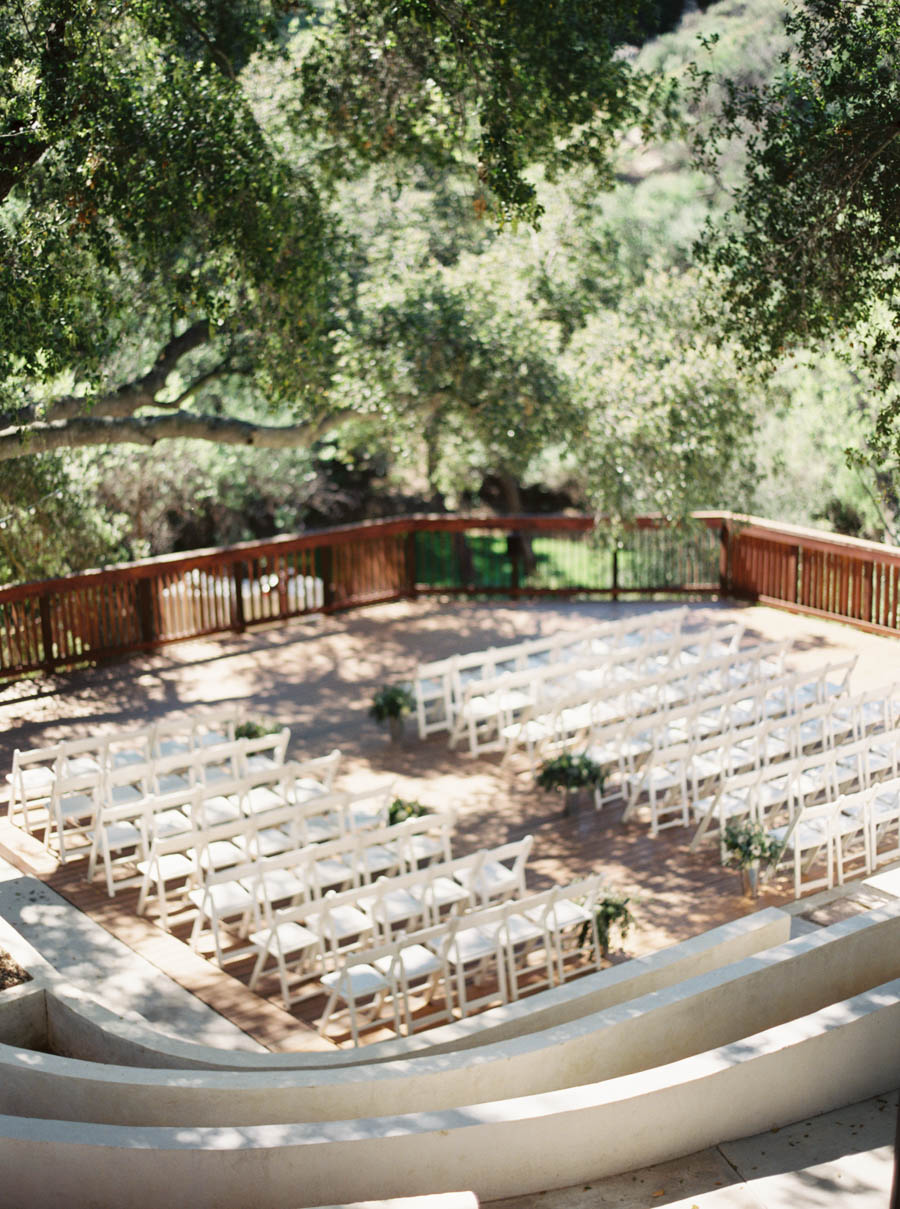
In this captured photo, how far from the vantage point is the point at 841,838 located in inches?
369

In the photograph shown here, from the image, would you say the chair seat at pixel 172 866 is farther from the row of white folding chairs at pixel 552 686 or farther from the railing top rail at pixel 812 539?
the railing top rail at pixel 812 539

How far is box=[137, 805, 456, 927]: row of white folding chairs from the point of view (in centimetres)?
838

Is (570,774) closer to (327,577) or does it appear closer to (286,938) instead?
(286,938)

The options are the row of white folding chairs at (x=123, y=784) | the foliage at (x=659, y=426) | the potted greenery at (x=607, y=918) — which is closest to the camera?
the potted greenery at (x=607, y=918)

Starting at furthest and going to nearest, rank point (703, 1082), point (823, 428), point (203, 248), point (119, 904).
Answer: point (823, 428), point (203, 248), point (119, 904), point (703, 1082)

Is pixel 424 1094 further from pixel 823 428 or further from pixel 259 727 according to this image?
pixel 823 428

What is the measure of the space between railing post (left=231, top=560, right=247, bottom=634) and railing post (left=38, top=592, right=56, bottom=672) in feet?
7.58

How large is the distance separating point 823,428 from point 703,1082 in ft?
51.9

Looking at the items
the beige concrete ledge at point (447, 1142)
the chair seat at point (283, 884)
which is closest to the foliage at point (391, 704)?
the chair seat at point (283, 884)

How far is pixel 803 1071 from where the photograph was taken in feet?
19.0

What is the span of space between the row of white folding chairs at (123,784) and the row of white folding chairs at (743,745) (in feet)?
8.32

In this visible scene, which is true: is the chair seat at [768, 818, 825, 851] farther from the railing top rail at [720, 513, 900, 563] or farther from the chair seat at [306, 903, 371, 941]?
the railing top rail at [720, 513, 900, 563]

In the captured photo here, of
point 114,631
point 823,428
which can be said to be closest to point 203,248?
point 114,631

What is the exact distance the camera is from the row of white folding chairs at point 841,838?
8898mm
